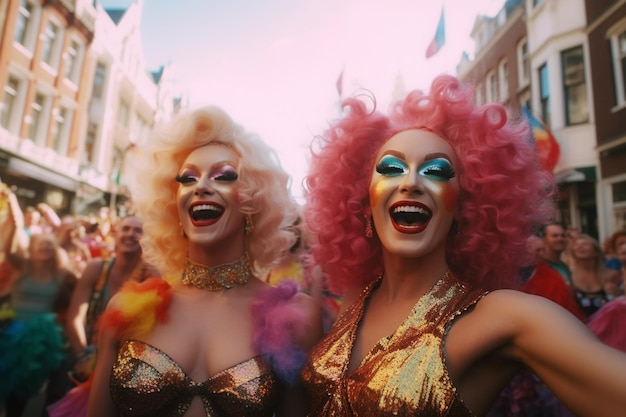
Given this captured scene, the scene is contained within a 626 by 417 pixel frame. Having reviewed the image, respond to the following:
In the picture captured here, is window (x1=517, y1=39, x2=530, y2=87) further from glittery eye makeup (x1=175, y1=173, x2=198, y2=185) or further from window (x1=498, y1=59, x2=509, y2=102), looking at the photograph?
glittery eye makeup (x1=175, y1=173, x2=198, y2=185)

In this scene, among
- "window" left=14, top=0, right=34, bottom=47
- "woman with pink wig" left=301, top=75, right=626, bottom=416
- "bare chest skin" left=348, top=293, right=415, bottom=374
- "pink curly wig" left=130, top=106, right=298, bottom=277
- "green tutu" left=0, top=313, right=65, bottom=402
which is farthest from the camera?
"window" left=14, top=0, right=34, bottom=47

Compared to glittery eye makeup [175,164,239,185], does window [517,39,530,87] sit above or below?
above

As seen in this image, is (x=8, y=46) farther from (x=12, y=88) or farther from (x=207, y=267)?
(x=207, y=267)

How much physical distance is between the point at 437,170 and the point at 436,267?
36cm

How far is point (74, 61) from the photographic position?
1527cm

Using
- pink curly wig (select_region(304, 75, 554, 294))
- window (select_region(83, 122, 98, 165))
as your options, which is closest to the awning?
pink curly wig (select_region(304, 75, 554, 294))

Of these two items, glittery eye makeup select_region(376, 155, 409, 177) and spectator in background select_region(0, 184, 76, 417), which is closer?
glittery eye makeup select_region(376, 155, 409, 177)

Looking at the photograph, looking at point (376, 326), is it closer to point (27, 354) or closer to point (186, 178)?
point (186, 178)

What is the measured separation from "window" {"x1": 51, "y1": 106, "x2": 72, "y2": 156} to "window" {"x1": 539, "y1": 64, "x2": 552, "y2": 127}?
49.1 ft

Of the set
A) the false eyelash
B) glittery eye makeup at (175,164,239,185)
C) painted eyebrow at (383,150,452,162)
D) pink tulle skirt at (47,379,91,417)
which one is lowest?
pink tulle skirt at (47,379,91,417)

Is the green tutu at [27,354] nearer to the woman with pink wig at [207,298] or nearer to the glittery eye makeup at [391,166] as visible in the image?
the woman with pink wig at [207,298]

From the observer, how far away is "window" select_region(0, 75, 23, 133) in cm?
1210

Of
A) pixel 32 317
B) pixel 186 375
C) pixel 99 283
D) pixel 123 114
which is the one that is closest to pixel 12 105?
pixel 123 114

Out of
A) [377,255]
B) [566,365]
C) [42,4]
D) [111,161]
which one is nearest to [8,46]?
[42,4]
